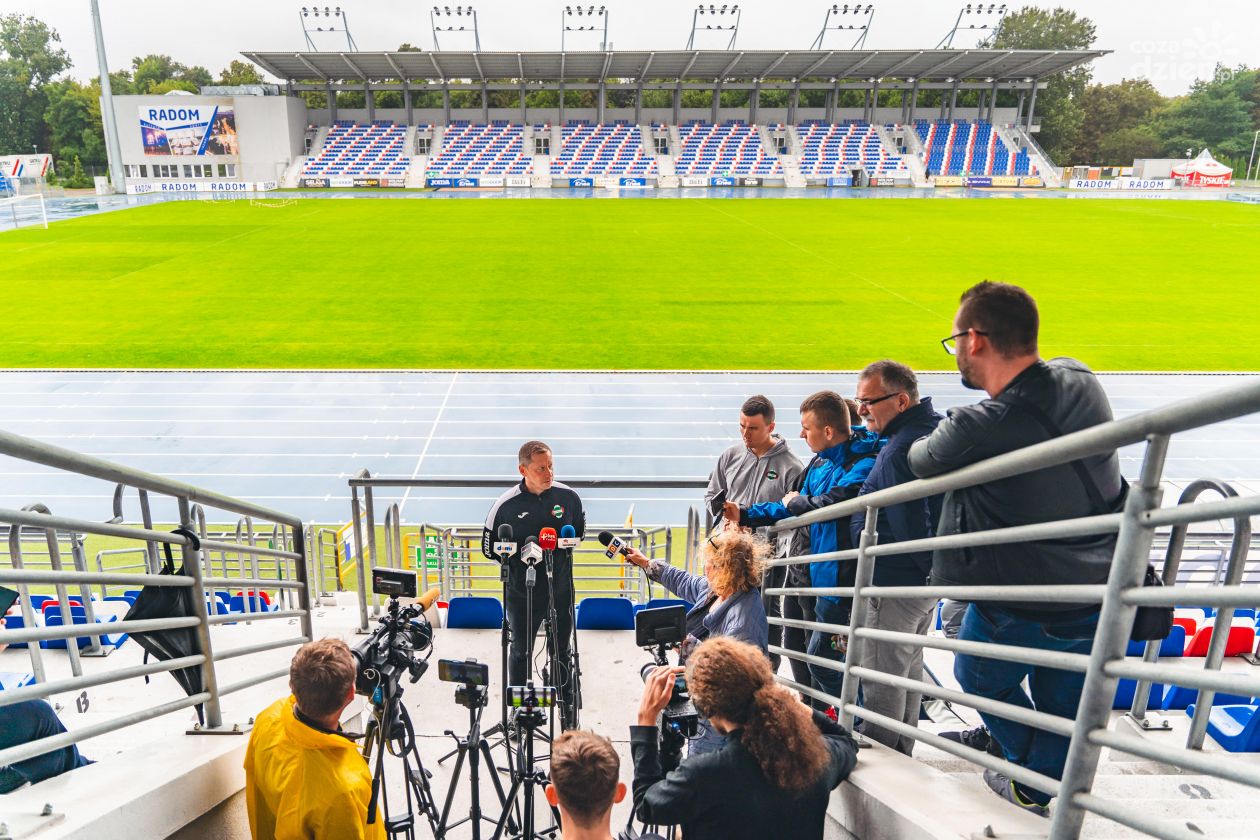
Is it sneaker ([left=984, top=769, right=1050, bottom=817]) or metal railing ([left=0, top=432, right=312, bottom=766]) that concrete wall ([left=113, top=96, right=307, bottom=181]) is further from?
sneaker ([left=984, top=769, right=1050, bottom=817])

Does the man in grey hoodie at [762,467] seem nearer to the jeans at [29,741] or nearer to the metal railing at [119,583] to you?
the metal railing at [119,583]

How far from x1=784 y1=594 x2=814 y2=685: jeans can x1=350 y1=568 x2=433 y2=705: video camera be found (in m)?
1.73

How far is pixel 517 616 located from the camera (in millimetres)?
4383

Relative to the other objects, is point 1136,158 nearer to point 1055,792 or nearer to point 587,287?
point 587,287

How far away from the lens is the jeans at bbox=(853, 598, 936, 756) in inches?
116

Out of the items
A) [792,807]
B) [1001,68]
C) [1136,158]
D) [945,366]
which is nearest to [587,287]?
[945,366]

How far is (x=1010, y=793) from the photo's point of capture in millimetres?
2424

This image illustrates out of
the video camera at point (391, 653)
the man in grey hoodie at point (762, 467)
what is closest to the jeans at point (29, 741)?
the video camera at point (391, 653)

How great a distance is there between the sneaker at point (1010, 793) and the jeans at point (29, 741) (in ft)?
8.75

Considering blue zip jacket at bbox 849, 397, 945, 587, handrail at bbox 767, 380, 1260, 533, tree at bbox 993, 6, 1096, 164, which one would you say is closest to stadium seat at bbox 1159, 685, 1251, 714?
blue zip jacket at bbox 849, 397, 945, 587

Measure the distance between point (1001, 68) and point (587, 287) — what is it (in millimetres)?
55297

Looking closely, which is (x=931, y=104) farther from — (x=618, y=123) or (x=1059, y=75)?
(x=618, y=123)

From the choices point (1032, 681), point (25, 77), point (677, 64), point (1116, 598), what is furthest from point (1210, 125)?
point (25, 77)

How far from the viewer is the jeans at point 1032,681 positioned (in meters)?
2.31
